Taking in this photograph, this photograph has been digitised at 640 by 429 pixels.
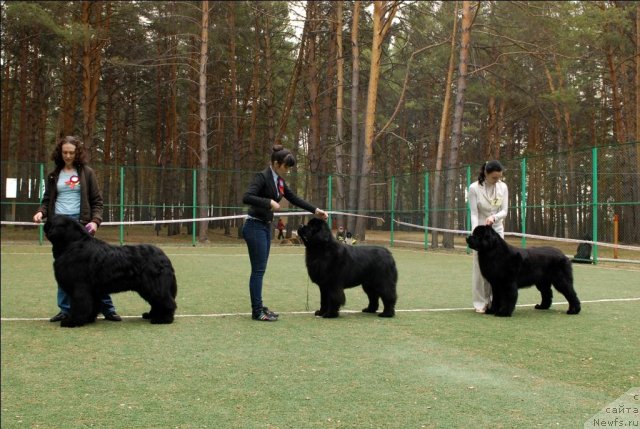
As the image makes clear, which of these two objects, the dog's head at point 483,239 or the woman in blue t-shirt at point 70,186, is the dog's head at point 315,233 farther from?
the woman in blue t-shirt at point 70,186

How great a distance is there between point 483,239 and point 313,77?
2118 centimetres

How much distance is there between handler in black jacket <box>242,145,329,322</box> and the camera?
641 cm

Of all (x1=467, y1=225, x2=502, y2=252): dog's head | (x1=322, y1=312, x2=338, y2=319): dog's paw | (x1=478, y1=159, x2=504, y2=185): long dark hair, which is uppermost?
(x1=478, y1=159, x2=504, y2=185): long dark hair

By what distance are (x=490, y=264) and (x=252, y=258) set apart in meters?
2.66

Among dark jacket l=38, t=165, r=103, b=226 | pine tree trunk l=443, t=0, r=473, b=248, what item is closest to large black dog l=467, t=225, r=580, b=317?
dark jacket l=38, t=165, r=103, b=226

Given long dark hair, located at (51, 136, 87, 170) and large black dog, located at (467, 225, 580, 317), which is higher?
long dark hair, located at (51, 136, 87, 170)

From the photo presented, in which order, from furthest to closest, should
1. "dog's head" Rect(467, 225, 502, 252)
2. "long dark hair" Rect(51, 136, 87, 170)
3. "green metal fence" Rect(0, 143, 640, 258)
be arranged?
"green metal fence" Rect(0, 143, 640, 258)
"dog's head" Rect(467, 225, 502, 252)
"long dark hair" Rect(51, 136, 87, 170)

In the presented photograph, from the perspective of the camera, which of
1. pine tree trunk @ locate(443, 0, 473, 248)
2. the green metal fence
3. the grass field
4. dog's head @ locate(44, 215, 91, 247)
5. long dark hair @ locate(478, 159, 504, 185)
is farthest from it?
pine tree trunk @ locate(443, 0, 473, 248)

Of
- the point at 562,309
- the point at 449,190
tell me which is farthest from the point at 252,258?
the point at 449,190

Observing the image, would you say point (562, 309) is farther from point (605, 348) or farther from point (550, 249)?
point (605, 348)

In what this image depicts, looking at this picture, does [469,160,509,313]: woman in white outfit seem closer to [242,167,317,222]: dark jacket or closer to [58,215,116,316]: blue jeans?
[242,167,317,222]: dark jacket

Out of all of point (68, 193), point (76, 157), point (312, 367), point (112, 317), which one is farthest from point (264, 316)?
point (76, 157)

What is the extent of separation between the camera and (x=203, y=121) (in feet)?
77.3

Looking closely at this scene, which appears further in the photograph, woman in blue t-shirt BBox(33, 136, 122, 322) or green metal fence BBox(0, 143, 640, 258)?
green metal fence BBox(0, 143, 640, 258)
